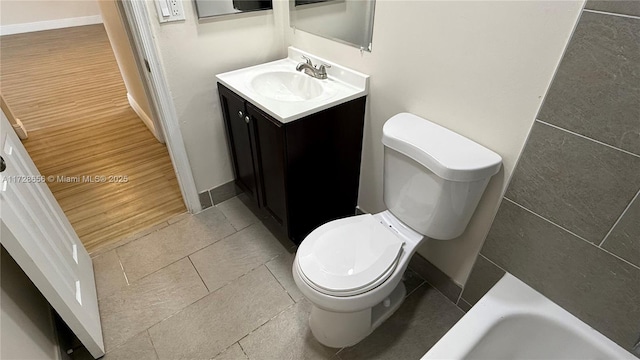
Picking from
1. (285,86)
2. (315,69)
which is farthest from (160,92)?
(315,69)

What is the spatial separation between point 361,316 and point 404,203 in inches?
18.5

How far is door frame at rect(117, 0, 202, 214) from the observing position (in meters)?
1.43

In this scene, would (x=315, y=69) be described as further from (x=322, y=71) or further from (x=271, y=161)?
(x=271, y=161)

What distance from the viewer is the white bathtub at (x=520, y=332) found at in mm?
1066

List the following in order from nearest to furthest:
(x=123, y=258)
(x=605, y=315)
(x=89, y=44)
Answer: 1. (x=605, y=315)
2. (x=123, y=258)
3. (x=89, y=44)

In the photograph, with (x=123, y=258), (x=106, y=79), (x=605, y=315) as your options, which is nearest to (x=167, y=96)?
(x=123, y=258)

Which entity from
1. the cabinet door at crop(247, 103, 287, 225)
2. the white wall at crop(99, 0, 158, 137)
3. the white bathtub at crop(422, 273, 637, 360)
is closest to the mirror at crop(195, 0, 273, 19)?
the cabinet door at crop(247, 103, 287, 225)

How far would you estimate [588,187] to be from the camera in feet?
3.15

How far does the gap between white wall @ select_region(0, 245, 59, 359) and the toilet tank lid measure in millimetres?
1248

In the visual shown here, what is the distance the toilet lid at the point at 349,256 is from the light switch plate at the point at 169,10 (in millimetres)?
1123

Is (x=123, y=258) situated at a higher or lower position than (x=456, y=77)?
lower

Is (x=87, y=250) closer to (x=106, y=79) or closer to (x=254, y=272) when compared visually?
(x=254, y=272)

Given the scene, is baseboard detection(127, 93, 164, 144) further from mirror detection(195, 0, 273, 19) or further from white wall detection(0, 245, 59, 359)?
white wall detection(0, 245, 59, 359)

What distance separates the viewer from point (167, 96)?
1645mm
